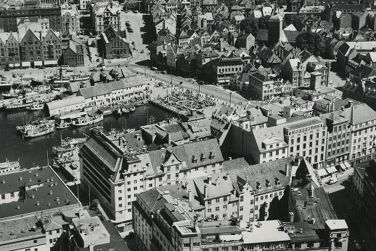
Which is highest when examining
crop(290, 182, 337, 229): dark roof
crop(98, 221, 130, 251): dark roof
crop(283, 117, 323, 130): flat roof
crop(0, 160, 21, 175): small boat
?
crop(283, 117, 323, 130): flat roof

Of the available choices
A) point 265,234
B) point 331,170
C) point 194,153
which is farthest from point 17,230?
point 331,170

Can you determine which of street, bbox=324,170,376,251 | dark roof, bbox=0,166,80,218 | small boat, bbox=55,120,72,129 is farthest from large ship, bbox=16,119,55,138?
street, bbox=324,170,376,251

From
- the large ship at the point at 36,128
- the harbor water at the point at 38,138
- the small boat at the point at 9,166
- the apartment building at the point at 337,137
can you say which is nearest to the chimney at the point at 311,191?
the apartment building at the point at 337,137

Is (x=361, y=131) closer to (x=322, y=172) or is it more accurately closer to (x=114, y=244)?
(x=322, y=172)

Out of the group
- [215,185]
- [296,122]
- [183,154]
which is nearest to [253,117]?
[296,122]

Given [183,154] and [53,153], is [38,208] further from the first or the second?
[53,153]

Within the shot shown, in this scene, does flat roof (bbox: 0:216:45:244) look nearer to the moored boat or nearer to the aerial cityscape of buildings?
the aerial cityscape of buildings

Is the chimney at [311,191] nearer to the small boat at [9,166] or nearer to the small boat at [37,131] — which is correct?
the small boat at [9,166]
